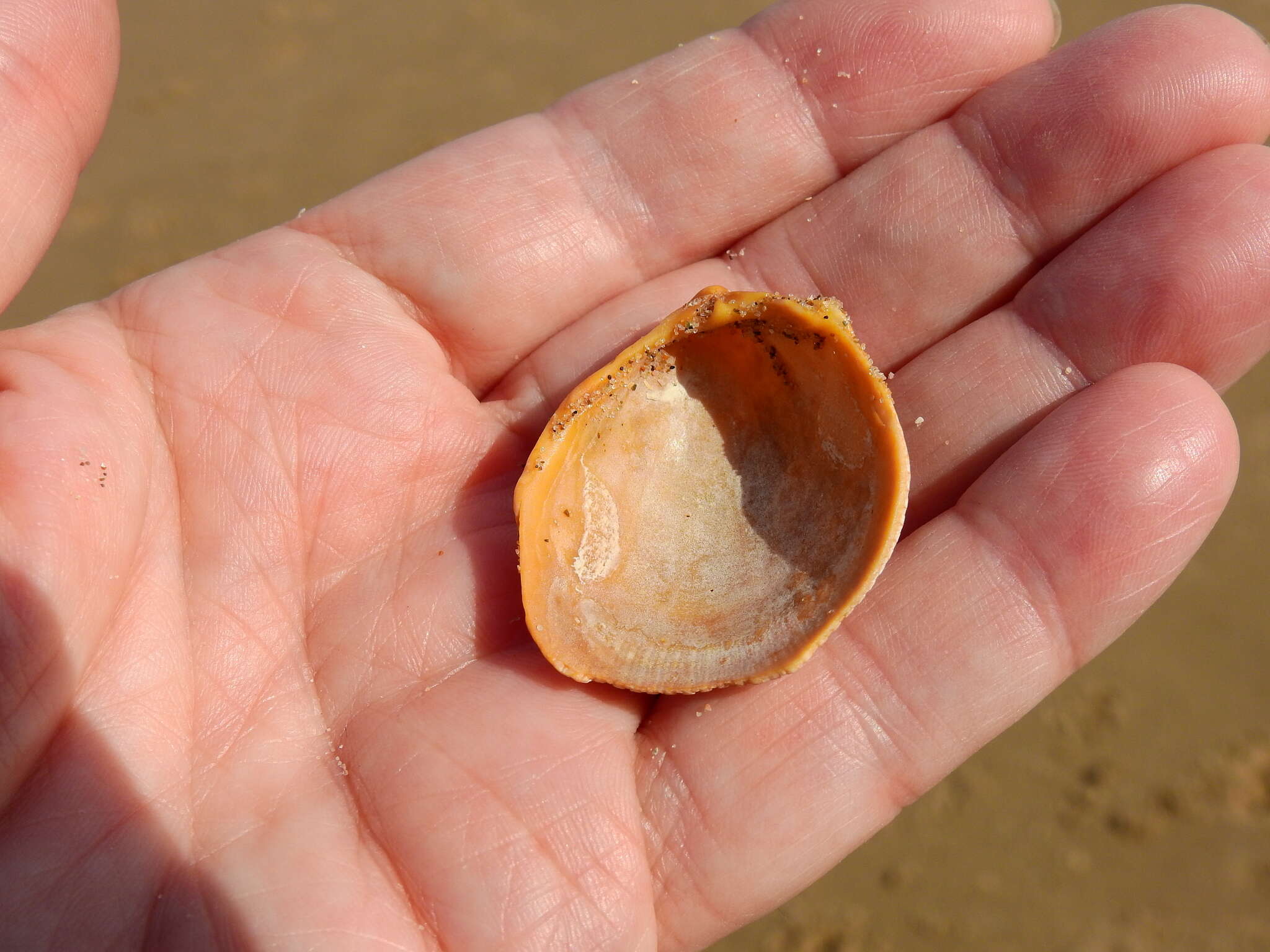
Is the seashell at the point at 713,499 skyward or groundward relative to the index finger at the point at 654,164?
groundward

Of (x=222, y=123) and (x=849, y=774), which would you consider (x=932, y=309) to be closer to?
(x=849, y=774)

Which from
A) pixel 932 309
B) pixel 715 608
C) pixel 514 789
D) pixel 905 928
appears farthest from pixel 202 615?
pixel 905 928

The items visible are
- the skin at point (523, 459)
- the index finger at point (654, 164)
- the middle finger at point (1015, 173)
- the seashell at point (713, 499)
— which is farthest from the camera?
the index finger at point (654, 164)

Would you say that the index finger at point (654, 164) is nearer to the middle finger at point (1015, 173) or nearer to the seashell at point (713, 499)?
the middle finger at point (1015, 173)

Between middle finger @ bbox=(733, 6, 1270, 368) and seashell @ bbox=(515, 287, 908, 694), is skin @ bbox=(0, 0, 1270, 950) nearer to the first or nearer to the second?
middle finger @ bbox=(733, 6, 1270, 368)

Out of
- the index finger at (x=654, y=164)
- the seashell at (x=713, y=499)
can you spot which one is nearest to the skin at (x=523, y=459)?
the index finger at (x=654, y=164)
